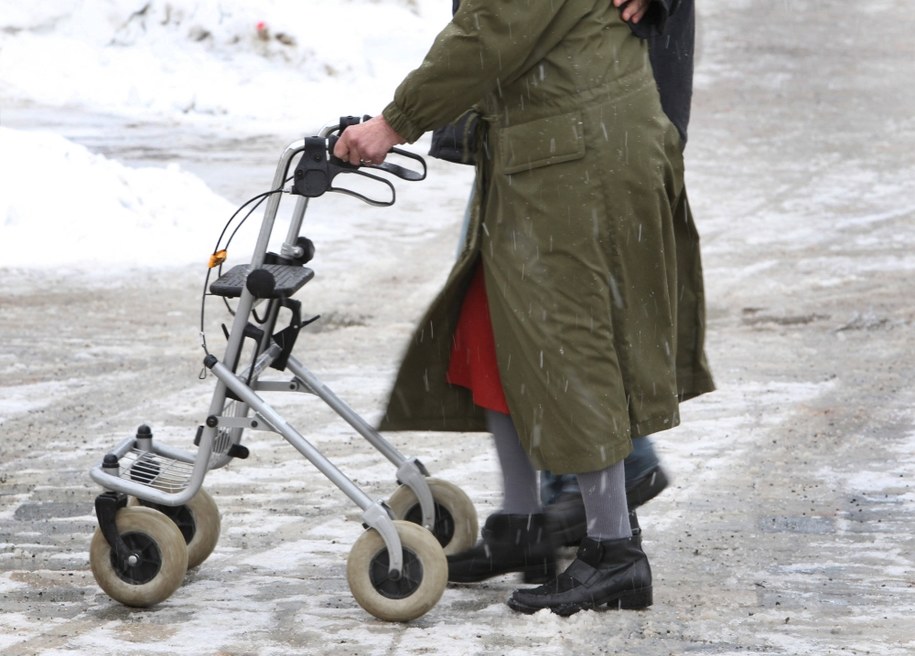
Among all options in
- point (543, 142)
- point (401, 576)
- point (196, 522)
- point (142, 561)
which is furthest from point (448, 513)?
point (543, 142)

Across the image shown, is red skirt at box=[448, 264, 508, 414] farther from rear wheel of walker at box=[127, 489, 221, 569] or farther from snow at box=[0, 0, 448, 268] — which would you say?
snow at box=[0, 0, 448, 268]

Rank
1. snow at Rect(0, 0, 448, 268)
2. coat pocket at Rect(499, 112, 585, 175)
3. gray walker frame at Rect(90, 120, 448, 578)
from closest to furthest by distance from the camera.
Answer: coat pocket at Rect(499, 112, 585, 175) → gray walker frame at Rect(90, 120, 448, 578) → snow at Rect(0, 0, 448, 268)

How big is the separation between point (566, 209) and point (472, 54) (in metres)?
0.42

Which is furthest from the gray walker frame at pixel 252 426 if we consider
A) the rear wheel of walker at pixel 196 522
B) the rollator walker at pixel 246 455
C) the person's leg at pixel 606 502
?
the person's leg at pixel 606 502

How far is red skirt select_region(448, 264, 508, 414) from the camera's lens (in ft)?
12.1

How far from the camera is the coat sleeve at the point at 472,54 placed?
3.34 m

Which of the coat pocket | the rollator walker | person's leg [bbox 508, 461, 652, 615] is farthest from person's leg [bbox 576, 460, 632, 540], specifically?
the coat pocket

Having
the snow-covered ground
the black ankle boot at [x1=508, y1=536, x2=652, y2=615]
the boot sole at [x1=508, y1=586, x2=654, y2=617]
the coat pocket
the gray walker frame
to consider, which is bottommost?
the snow-covered ground

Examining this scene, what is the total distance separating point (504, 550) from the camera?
3.88 m

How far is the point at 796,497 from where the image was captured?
484 cm

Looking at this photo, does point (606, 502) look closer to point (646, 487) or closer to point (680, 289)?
point (646, 487)

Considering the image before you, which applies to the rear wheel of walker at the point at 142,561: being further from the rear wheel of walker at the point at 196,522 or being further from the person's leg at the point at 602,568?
the person's leg at the point at 602,568

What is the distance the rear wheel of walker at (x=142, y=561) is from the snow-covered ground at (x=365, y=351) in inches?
2.5

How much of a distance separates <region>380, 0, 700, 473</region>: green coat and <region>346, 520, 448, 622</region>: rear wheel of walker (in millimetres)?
337
